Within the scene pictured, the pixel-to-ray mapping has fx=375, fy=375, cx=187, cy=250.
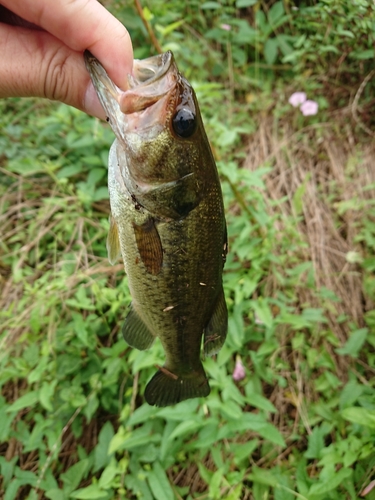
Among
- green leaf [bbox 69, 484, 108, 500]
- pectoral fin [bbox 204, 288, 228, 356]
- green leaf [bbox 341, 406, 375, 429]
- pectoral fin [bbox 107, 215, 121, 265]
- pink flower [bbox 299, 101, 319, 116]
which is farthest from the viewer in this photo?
pink flower [bbox 299, 101, 319, 116]

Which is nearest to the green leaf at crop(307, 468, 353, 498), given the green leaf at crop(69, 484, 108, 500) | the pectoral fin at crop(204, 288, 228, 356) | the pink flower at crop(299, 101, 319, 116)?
the pectoral fin at crop(204, 288, 228, 356)

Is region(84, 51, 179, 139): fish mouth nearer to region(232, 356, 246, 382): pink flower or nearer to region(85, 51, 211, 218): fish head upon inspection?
region(85, 51, 211, 218): fish head

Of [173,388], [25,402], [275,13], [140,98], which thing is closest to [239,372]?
[173,388]

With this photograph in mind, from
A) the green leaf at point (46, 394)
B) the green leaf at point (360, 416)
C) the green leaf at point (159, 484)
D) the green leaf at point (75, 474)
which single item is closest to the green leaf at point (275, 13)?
the green leaf at point (360, 416)

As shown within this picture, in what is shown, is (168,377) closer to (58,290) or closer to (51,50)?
(58,290)

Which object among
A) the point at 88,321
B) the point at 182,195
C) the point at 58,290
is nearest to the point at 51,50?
the point at 182,195

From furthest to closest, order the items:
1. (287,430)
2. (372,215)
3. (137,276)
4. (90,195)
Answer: (372,215) → (90,195) → (287,430) → (137,276)
